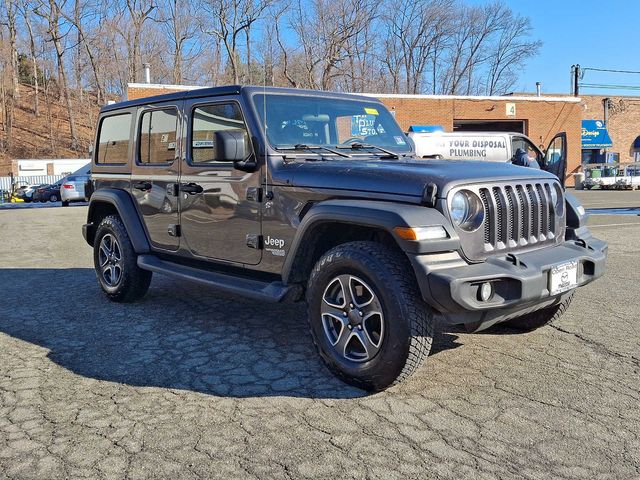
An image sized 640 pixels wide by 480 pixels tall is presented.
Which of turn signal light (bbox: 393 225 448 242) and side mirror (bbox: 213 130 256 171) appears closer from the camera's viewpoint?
turn signal light (bbox: 393 225 448 242)

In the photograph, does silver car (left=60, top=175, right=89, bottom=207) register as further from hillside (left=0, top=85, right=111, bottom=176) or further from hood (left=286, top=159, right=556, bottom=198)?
hillside (left=0, top=85, right=111, bottom=176)

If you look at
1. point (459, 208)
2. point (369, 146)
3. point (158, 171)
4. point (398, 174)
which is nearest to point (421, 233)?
point (459, 208)

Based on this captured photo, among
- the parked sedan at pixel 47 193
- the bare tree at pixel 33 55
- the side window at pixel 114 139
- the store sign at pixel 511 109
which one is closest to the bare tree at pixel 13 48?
the bare tree at pixel 33 55

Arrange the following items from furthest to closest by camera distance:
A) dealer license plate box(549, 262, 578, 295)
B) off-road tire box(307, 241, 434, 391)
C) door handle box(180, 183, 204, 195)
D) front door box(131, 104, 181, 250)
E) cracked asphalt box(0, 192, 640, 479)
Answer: front door box(131, 104, 181, 250), door handle box(180, 183, 204, 195), dealer license plate box(549, 262, 578, 295), off-road tire box(307, 241, 434, 391), cracked asphalt box(0, 192, 640, 479)

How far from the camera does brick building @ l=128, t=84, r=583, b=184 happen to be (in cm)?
3241

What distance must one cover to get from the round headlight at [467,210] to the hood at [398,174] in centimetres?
8

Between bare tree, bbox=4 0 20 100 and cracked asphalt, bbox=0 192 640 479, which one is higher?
bare tree, bbox=4 0 20 100

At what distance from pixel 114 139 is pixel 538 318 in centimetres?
443

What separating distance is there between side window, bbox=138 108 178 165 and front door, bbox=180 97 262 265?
25 centimetres

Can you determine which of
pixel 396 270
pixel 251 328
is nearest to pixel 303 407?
pixel 396 270

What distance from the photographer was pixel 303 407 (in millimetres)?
3398

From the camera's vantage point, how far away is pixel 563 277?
3.72 metres

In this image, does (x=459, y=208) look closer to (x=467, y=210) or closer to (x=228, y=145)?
(x=467, y=210)

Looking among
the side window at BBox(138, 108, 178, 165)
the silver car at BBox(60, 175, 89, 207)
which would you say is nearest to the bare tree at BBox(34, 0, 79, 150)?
the silver car at BBox(60, 175, 89, 207)
